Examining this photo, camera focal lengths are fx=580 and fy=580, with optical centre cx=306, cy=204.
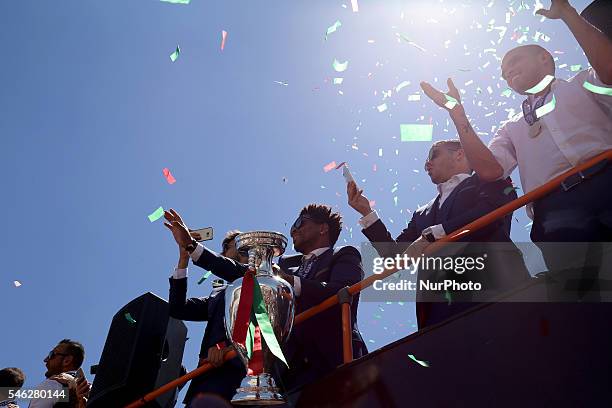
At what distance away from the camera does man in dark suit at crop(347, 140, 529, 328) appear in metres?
2.66

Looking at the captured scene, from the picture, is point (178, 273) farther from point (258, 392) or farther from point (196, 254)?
point (258, 392)

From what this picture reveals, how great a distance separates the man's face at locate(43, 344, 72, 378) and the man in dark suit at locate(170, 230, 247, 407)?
65.8 inches

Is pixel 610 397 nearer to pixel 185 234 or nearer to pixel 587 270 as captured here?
pixel 587 270

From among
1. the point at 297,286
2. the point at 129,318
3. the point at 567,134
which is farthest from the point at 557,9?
A: the point at 129,318

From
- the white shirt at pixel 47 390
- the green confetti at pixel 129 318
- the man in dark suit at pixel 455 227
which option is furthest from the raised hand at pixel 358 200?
the white shirt at pixel 47 390

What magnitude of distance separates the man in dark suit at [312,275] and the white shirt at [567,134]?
1.16m

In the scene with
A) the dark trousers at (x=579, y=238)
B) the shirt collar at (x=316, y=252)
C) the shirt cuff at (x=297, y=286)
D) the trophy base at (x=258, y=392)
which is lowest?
the trophy base at (x=258, y=392)

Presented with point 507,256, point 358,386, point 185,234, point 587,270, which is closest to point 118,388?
point 185,234

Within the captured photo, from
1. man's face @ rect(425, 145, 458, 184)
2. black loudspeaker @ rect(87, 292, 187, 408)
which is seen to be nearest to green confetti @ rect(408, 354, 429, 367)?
man's face @ rect(425, 145, 458, 184)

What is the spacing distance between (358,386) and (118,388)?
2.52 meters

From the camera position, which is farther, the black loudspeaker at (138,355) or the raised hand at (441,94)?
the black loudspeaker at (138,355)

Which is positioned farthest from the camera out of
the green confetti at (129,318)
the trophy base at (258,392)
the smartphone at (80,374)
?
the smartphone at (80,374)

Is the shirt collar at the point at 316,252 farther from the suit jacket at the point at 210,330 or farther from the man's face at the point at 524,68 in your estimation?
the man's face at the point at 524,68

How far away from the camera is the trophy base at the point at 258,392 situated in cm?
188
